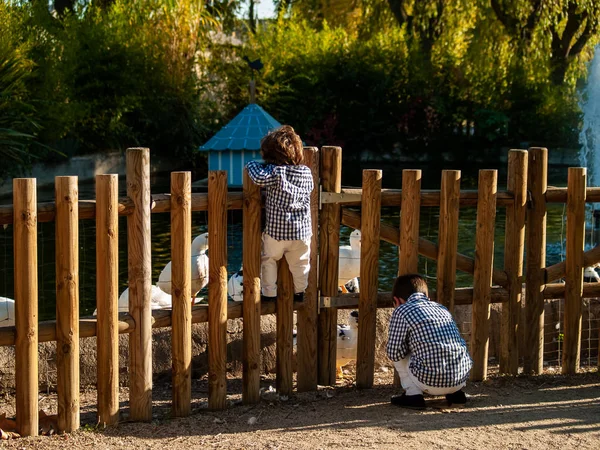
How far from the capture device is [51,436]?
4.58m

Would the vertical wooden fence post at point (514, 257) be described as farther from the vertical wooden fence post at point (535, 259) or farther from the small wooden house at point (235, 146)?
the small wooden house at point (235, 146)

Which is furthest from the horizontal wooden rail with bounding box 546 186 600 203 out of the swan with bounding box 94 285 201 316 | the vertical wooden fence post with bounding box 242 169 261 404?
the swan with bounding box 94 285 201 316

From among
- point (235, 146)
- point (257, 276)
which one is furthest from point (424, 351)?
point (235, 146)

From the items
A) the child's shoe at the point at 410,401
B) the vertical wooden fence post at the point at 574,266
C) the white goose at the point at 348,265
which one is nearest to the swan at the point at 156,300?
the white goose at the point at 348,265

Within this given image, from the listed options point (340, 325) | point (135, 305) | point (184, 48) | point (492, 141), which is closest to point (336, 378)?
point (340, 325)

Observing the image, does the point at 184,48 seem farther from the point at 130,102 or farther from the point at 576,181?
the point at 576,181

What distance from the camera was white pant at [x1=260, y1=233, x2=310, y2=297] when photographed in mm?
5062

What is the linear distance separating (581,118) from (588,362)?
20920 mm

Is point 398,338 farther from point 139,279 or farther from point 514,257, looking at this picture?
point 139,279

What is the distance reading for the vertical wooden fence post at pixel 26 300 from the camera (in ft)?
14.2

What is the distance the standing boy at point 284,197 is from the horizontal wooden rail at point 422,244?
0.34 meters

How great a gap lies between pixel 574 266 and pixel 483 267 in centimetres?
64

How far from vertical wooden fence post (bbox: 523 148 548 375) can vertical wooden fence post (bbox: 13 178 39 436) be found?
9.78ft

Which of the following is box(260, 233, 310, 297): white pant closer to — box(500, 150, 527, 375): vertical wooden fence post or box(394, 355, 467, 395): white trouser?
box(394, 355, 467, 395): white trouser
